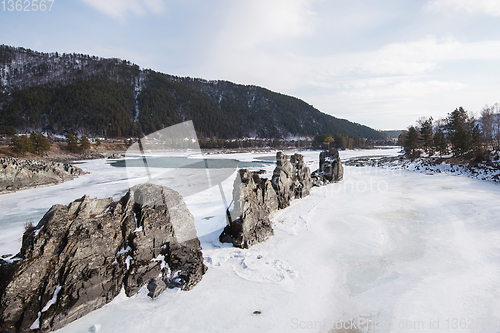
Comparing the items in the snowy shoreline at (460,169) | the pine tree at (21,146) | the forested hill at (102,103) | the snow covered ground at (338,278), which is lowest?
the snow covered ground at (338,278)

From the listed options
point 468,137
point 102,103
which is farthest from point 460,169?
point 102,103

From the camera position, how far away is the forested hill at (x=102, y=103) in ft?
370

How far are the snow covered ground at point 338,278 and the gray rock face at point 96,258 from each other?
0.42 meters

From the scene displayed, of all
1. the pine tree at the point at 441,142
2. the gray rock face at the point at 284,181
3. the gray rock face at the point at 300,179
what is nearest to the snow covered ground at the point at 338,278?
the gray rock face at the point at 284,181

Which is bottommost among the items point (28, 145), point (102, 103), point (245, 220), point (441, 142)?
point (245, 220)

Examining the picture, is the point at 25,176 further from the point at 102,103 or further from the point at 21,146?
the point at 102,103

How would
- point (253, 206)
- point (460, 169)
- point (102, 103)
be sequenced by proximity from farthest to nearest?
point (102, 103) < point (460, 169) < point (253, 206)

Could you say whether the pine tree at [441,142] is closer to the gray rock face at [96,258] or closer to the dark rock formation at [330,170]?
the dark rock formation at [330,170]

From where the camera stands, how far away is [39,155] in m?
44.3

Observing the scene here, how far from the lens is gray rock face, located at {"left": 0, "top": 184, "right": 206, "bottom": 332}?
456 cm

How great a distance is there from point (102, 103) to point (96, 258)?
506ft

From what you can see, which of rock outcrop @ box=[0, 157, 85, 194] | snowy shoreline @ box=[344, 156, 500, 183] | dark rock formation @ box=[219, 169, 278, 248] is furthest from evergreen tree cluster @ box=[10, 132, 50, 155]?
snowy shoreline @ box=[344, 156, 500, 183]

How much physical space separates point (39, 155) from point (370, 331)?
60825mm

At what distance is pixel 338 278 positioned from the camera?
6.90 metres
